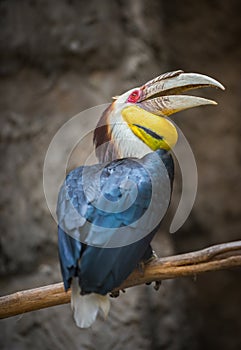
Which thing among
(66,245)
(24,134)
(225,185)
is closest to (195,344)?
(225,185)

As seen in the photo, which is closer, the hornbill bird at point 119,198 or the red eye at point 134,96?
the hornbill bird at point 119,198

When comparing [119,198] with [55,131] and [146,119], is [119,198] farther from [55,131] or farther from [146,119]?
[55,131]

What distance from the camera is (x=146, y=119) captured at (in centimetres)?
320

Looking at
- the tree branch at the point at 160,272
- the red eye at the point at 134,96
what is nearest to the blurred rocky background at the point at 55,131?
the red eye at the point at 134,96

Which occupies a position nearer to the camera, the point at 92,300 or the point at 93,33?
the point at 92,300

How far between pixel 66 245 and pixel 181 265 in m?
0.48

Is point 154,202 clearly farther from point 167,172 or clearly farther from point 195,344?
point 195,344

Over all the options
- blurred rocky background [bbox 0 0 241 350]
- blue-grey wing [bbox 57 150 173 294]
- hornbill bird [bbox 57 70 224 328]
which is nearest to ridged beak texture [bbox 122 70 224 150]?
hornbill bird [bbox 57 70 224 328]

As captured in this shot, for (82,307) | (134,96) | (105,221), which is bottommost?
(82,307)

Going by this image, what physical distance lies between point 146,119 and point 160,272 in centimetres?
80

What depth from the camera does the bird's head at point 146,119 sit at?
314 cm

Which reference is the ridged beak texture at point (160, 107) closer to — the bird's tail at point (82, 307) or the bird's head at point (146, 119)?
the bird's head at point (146, 119)

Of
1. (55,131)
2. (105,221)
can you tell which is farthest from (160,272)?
(55,131)

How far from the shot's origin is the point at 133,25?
447 cm
